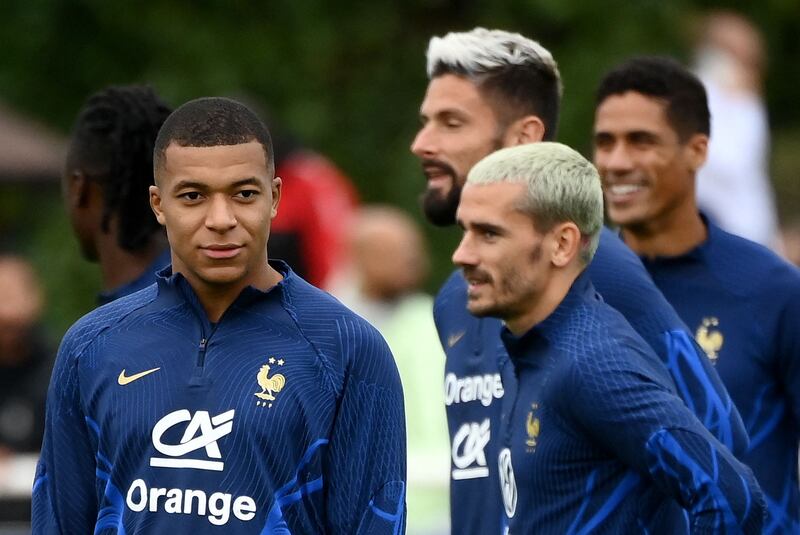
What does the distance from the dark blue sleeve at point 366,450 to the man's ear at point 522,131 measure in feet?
5.38

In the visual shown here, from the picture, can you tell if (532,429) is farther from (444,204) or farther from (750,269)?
(750,269)

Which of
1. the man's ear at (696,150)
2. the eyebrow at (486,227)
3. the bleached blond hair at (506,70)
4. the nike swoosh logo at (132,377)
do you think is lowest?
the nike swoosh logo at (132,377)

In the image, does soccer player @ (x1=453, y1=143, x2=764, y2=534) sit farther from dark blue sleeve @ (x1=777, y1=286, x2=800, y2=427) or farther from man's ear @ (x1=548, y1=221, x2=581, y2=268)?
dark blue sleeve @ (x1=777, y1=286, x2=800, y2=427)

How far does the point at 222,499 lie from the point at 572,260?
125 cm

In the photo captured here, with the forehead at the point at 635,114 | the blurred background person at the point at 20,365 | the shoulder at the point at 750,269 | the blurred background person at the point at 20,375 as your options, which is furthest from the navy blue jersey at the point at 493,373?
the blurred background person at the point at 20,365

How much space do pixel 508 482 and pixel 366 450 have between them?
0.75 meters

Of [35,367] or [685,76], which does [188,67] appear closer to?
[35,367]

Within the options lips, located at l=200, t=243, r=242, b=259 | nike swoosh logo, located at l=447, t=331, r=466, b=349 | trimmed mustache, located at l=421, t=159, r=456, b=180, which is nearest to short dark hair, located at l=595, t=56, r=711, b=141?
trimmed mustache, located at l=421, t=159, r=456, b=180

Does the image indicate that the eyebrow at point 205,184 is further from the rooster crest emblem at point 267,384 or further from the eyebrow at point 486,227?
the eyebrow at point 486,227

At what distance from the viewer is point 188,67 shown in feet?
42.5

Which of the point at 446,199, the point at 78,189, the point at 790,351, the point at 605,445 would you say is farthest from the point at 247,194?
the point at 790,351

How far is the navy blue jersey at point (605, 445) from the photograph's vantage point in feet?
15.8

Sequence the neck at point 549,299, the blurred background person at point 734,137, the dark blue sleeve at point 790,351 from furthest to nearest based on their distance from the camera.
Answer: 1. the blurred background person at point 734,137
2. the dark blue sleeve at point 790,351
3. the neck at point 549,299

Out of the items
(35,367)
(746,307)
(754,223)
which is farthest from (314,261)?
(746,307)
